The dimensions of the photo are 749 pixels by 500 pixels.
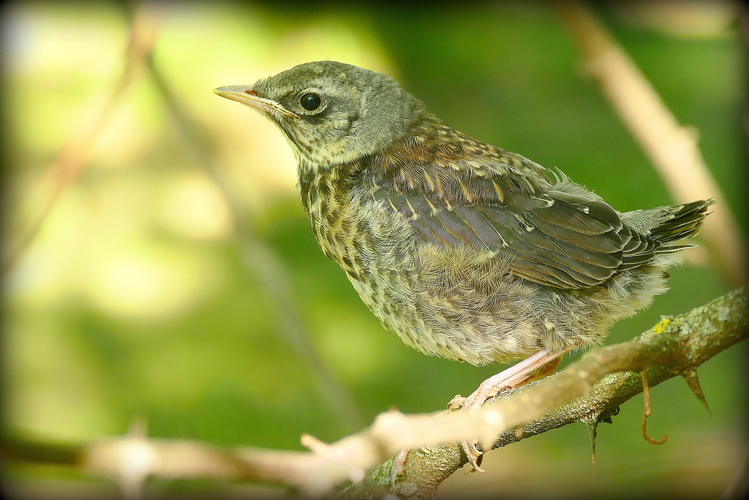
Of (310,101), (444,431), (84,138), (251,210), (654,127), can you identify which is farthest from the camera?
(251,210)

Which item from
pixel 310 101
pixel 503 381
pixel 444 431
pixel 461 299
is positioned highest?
pixel 310 101

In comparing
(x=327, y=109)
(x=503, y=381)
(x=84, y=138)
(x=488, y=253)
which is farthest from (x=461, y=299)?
(x=84, y=138)

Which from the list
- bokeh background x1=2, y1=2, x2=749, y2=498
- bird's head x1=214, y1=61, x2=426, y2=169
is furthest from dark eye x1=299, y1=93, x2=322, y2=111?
bokeh background x1=2, y1=2, x2=749, y2=498

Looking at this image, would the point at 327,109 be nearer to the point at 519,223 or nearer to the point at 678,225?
the point at 519,223

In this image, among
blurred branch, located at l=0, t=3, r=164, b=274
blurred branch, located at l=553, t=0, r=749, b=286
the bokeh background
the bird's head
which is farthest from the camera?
the bokeh background

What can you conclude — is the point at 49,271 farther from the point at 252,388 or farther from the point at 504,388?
the point at 504,388

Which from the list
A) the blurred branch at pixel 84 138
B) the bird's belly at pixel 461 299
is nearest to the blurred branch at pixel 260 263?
the blurred branch at pixel 84 138

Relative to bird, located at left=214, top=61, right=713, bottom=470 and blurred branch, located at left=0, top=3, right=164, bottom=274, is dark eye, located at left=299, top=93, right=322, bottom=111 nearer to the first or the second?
bird, located at left=214, top=61, right=713, bottom=470
